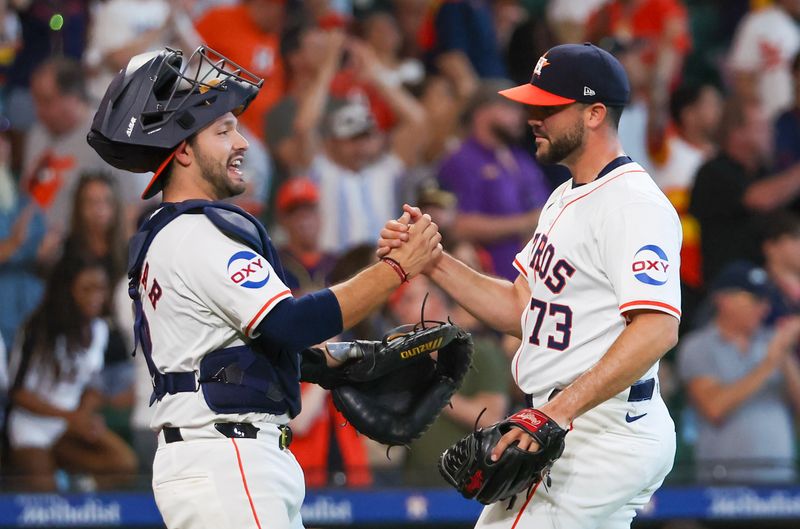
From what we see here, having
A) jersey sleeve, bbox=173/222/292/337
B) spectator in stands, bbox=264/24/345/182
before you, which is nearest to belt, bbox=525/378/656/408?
jersey sleeve, bbox=173/222/292/337

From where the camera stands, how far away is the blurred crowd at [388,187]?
6637 millimetres

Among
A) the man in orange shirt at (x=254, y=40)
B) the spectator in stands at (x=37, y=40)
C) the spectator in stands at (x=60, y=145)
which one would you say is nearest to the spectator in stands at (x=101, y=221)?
the spectator in stands at (x=60, y=145)

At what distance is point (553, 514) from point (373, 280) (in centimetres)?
88

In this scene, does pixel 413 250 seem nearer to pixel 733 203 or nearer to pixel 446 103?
pixel 733 203

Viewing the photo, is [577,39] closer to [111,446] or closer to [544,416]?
[111,446]

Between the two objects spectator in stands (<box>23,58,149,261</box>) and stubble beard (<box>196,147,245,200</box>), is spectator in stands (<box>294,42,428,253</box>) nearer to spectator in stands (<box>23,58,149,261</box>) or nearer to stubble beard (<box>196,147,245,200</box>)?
spectator in stands (<box>23,58,149,261</box>)

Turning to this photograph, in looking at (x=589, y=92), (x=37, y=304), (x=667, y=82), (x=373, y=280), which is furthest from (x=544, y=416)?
(x=667, y=82)

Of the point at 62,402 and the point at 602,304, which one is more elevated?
the point at 602,304

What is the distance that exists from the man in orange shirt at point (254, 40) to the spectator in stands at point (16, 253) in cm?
161

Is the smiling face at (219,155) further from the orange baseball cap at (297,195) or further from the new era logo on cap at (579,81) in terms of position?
the orange baseball cap at (297,195)

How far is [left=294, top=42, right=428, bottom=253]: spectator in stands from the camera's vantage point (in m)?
7.75

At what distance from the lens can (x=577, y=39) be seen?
30.6 feet

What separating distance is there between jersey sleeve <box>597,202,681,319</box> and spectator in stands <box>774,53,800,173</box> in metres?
5.21

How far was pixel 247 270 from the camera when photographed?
3416 mm
